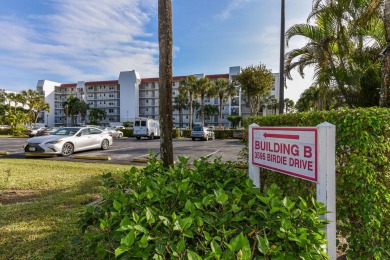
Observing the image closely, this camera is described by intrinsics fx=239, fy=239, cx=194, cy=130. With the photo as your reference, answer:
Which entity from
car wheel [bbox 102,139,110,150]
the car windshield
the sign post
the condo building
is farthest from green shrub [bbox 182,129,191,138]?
the condo building

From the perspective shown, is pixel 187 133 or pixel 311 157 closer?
pixel 311 157

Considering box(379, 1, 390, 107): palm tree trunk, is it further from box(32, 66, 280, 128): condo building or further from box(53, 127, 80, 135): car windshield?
box(32, 66, 280, 128): condo building

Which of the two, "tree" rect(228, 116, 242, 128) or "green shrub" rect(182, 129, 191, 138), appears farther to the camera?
"tree" rect(228, 116, 242, 128)

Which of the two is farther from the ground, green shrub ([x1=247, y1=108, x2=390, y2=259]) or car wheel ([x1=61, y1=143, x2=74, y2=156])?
green shrub ([x1=247, y1=108, x2=390, y2=259])

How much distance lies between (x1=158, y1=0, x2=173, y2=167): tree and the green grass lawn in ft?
3.46

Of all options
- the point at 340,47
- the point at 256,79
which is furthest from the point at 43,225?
the point at 256,79

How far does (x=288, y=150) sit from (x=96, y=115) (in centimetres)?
7756

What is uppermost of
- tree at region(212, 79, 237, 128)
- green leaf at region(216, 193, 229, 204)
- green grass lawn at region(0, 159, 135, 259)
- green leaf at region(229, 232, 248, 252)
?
tree at region(212, 79, 237, 128)

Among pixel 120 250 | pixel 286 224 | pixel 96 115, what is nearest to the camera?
pixel 120 250

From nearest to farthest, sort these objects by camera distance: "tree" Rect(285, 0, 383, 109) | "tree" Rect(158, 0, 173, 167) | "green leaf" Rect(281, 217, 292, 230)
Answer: "green leaf" Rect(281, 217, 292, 230) → "tree" Rect(158, 0, 173, 167) → "tree" Rect(285, 0, 383, 109)

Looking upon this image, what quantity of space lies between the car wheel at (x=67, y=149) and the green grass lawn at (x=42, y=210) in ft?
14.1

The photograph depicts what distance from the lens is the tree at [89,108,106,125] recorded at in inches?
2864

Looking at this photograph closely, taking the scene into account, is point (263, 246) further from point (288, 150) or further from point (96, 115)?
point (96, 115)

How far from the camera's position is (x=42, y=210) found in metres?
4.23
